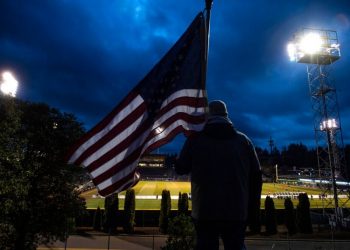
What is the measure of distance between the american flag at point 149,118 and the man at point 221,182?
1.96 m

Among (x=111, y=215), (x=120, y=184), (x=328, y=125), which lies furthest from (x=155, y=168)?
(x=120, y=184)

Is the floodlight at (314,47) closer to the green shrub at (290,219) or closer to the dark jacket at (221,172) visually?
the green shrub at (290,219)

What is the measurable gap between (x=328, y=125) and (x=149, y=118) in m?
40.3

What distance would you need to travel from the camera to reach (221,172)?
11.6 feet

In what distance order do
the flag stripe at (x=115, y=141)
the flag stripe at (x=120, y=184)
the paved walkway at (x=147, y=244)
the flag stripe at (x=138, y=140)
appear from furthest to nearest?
the paved walkway at (x=147, y=244) < the flag stripe at (x=115, y=141) < the flag stripe at (x=138, y=140) < the flag stripe at (x=120, y=184)

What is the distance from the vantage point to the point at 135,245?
3103 centimetres

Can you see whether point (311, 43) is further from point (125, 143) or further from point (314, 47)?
point (125, 143)

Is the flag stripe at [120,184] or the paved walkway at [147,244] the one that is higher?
the flag stripe at [120,184]

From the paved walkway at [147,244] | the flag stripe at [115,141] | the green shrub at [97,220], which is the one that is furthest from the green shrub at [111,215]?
the flag stripe at [115,141]

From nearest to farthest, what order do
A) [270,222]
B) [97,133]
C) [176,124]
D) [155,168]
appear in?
1. [176,124]
2. [97,133]
3. [270,222]
4. [155,168]

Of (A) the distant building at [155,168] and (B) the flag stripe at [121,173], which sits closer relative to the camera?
(B) the flag stripe at [121,173]

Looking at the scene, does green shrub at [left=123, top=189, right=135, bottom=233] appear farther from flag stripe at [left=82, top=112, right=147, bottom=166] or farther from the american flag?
the american flag

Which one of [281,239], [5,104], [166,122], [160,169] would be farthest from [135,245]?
[160,169]

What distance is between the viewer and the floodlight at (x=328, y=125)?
41681 mm
